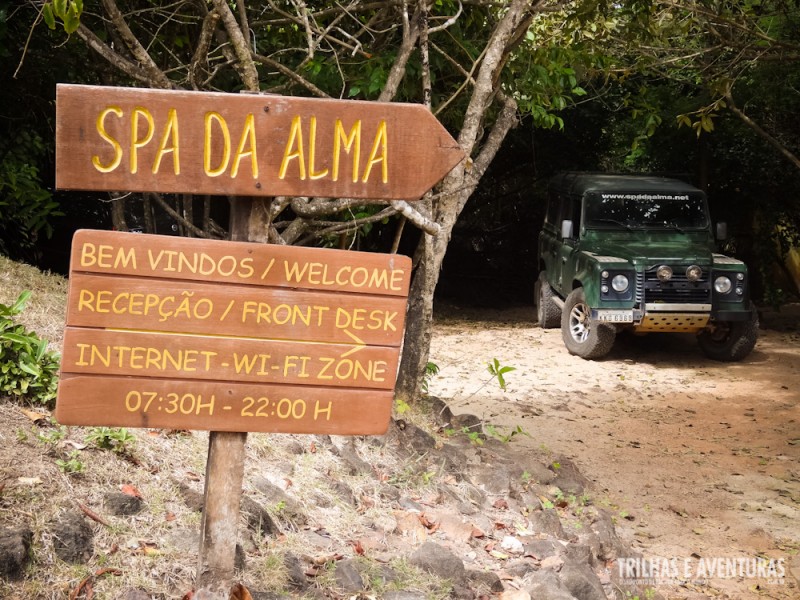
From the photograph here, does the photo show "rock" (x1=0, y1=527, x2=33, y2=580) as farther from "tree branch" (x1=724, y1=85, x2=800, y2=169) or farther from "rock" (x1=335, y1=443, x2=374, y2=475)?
"tree branch" (x1=724, y1=85, x2=800, y2=169)

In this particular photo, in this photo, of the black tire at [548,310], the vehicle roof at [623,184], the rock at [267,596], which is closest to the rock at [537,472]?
the rock at [267,596]

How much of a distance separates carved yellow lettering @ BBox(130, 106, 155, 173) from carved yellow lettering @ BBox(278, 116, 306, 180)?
37 centimetres

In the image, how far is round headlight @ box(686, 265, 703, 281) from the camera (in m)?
9.59

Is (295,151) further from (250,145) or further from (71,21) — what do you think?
(71,21)

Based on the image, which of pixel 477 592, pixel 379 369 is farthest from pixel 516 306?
pixel 379 369

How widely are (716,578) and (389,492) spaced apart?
1.84 m

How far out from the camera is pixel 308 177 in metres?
2.57

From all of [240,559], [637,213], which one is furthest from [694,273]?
[240,559]

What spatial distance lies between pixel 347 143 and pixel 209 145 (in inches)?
15.3

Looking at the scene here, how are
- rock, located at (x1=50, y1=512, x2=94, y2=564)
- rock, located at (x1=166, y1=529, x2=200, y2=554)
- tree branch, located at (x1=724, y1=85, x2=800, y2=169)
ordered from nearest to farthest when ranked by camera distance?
rock, located at (x1=50, y1=512, x2=94, y2=564)
rock, located at (x1=166, y1=529, x2=200, y2=554)
tree branch, located at (x1=724, y1=85, x2=800, y2=169)

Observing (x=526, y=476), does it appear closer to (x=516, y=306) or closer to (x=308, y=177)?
(x=308, y=177)

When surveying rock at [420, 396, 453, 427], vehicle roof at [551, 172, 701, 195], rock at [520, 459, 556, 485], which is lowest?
rock at [520, 459, 556, 485]

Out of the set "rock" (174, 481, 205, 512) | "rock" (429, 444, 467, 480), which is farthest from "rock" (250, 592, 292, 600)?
"rock" (429, 444, 467, 480)

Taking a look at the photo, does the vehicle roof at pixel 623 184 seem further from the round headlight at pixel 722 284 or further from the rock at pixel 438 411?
the rock at pixel 438 411
